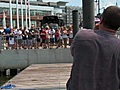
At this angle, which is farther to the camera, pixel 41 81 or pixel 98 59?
pixel 41 81

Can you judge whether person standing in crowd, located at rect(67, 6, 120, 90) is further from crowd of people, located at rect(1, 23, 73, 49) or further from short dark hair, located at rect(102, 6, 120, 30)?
crowd of people, located at rect(1, 23, 73, 49)

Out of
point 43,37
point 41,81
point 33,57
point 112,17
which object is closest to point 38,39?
point 43,37

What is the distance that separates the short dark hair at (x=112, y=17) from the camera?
9.36 ft

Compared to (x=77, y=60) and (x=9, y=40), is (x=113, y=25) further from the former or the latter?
(x=9, y=40)

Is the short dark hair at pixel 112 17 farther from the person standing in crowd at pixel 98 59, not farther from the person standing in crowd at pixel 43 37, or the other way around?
the person standing in crowd at pixel 43 37

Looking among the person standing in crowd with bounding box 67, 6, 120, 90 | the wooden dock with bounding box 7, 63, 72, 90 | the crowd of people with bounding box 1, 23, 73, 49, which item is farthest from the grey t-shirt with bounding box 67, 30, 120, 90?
the crowd of people with bounding box 1, 23, 73, 49

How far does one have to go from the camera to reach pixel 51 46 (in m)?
22.8

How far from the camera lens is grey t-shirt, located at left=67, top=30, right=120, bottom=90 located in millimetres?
2818

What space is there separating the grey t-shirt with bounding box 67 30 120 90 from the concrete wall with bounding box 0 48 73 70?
19609 mm

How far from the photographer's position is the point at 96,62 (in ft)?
9.29

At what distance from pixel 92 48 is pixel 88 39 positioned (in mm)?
76

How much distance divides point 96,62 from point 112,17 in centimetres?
37

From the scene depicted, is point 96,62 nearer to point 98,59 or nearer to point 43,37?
point 98,59

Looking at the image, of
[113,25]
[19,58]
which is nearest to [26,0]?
[19,58]
